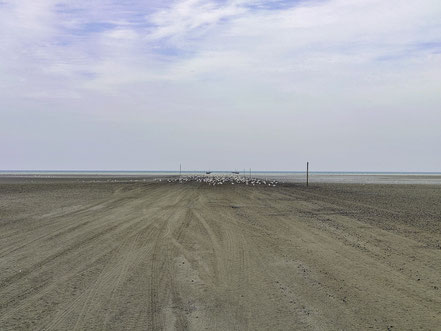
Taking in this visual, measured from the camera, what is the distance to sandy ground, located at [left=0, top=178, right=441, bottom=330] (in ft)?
19.4

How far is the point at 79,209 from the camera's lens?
2112 cm

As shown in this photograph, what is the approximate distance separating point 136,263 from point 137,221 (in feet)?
23.9

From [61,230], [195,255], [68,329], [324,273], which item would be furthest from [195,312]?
[61,230]

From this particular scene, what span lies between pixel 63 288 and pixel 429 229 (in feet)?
38.7

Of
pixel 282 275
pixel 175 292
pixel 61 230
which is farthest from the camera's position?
pixel 61 230

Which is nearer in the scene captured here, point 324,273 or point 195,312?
point 195,312

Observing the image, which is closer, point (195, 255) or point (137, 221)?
point (195, 255)

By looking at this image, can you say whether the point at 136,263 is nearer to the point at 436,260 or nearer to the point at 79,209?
the point at 436,260

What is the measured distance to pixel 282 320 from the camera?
581 centimetres

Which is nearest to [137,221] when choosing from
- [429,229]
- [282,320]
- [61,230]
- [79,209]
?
[61,230]

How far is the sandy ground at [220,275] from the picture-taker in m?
5.90

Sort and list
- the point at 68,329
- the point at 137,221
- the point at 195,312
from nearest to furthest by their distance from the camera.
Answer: the point at 68,329 < the point at 195,312 < the point at 137,221

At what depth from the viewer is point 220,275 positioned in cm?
821

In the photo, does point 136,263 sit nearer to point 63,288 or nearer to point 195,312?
point 63,288
